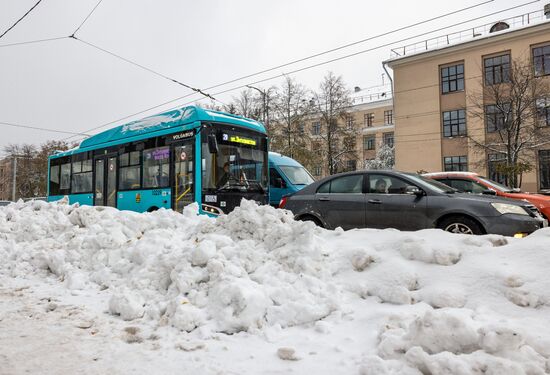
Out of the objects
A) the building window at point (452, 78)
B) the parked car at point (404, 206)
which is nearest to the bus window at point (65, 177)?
the parked car at point (404, 206)

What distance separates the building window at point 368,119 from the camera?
5384cm

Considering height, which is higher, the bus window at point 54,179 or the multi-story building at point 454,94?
the multi-story building at point 454,94

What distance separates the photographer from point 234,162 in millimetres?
9734

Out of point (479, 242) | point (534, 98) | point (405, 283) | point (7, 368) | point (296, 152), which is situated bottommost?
point (7, 368)

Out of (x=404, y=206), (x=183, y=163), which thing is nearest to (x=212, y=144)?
(x=183, y=163)

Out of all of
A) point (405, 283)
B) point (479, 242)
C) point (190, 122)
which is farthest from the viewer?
point (190, 122)

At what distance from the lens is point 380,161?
45.5m

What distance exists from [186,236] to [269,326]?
257 cm

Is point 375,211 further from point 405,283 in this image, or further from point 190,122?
point 190,122

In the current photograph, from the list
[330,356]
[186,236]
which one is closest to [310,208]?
[186,236]

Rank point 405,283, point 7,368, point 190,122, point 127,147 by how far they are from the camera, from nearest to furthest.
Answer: point 7,368 < point 405,283 < point 190,122 < point 127,147

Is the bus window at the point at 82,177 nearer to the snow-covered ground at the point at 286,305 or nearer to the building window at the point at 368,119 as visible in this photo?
the snow-covered ground at the point at 286,305

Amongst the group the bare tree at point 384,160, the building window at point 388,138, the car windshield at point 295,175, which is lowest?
the car windshield at point 295,175

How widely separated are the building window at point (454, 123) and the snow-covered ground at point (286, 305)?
101 ft
